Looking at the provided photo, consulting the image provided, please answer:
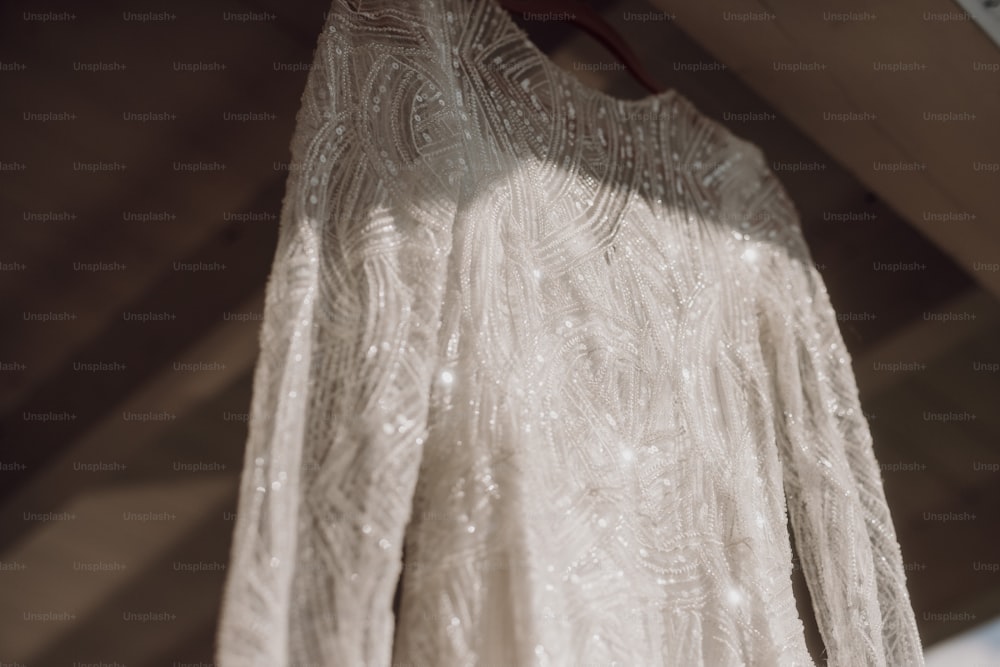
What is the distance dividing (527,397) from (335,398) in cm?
16

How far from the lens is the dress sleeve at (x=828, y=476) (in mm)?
918

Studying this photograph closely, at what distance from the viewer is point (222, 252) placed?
1.35 meters

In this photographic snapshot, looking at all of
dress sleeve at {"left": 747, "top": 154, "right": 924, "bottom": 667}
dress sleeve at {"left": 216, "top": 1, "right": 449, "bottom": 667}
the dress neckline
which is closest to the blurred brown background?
the dress neckline

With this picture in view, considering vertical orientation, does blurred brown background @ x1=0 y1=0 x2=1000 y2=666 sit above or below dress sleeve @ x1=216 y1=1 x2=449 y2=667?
above

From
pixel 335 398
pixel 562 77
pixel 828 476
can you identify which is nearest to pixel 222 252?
pixel 562 77

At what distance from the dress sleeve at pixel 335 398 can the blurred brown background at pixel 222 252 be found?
1.59 feet

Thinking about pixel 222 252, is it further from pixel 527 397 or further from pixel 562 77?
pixel 527 397

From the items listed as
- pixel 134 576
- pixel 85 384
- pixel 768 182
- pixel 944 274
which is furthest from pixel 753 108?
pixel 134 576

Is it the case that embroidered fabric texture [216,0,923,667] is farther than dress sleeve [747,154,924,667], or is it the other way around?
dress sleeve [747,154,924,667]

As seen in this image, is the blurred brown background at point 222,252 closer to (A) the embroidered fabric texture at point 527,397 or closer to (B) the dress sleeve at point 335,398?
(A) the embroidered fabric texture at point 527,397

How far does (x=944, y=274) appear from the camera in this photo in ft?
4.82

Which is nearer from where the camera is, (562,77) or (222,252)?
(562,77)

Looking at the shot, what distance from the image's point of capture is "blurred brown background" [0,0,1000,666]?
1177 mm

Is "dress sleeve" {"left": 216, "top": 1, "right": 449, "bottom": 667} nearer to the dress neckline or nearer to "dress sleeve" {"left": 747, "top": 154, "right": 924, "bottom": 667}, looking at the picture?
the dress neckline
